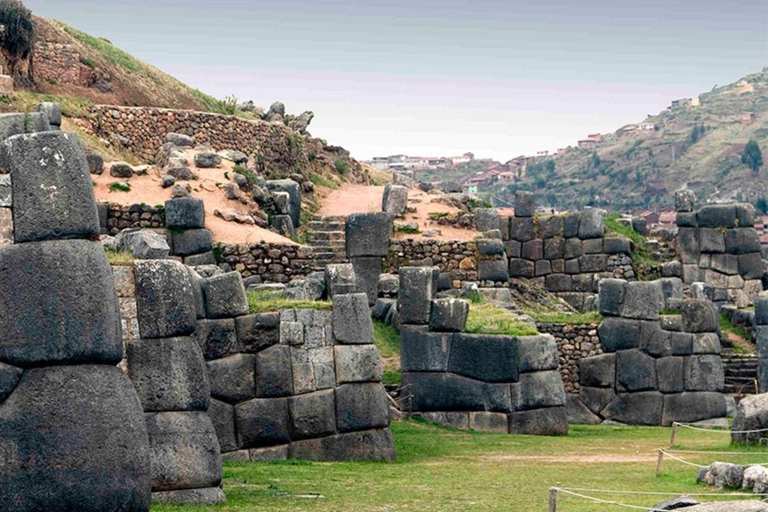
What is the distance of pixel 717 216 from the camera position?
167 feet

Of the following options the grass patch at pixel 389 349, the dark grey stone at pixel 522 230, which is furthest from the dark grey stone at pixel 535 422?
the dark grey stone at pixel 522 230

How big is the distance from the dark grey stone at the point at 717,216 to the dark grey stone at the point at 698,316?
16.3m

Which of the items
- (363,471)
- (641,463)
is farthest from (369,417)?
(641,463)

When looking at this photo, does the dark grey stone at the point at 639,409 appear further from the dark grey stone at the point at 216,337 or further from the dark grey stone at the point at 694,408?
the dark grey stone at the point at 216,337

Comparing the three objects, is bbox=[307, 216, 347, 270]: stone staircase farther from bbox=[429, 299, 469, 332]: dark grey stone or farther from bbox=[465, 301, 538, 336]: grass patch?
bbox=[429, 299, 469, 332]: dark grey stone

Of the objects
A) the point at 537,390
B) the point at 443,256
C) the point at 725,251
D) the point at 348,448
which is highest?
the point at 725,251

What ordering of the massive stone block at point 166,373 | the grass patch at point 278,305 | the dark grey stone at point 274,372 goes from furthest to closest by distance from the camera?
the grass patch at point 278,305 → the dark grey stone at point 274,372 → the massive stone block at point 166,373

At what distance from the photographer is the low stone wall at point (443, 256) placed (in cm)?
4106

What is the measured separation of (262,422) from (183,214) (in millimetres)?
15894

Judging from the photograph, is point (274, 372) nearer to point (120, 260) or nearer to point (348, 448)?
point (348, 448)

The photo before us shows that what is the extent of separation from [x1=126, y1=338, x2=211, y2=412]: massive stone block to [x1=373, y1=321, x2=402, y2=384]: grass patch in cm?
1455

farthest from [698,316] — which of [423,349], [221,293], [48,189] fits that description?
[48,189]

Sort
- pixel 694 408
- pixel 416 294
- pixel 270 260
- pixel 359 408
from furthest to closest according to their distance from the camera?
1. pixel 270 260
2. pixel 694 408
3. pixel 416 294
4. pixel 359 408

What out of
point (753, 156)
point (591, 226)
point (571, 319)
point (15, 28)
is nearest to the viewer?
point (571, 319)
